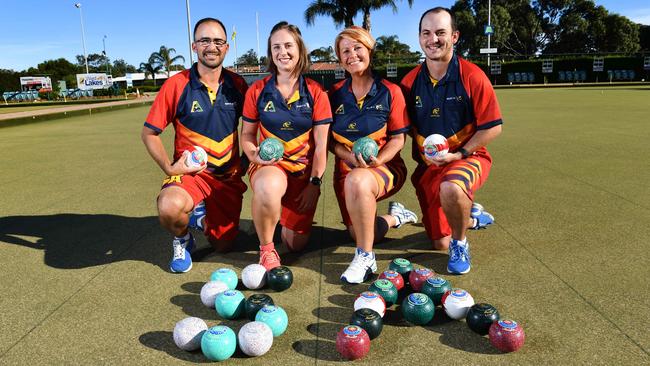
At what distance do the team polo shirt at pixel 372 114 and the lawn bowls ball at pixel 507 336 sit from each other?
1.86m

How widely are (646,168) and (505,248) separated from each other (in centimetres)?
427

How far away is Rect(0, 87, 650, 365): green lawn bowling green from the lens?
283 centimetres

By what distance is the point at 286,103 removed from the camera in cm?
414

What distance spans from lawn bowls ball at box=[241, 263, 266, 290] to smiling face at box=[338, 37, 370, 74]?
5.50 feet

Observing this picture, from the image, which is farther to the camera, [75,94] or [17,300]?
[75,94]

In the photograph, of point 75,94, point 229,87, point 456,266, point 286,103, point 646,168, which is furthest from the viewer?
point 75,94

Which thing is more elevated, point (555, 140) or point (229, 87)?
point (229, 87)

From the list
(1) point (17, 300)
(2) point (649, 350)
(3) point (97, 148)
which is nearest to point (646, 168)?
(2) point (649, 350)

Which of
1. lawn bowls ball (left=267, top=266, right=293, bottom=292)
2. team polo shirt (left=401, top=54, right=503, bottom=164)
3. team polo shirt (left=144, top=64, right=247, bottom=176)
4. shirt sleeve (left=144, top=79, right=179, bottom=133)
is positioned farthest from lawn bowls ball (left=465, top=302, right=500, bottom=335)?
shirt sleeve (left=144, top=79, right=179, bottom=133)

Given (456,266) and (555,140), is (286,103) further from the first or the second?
(555,140)

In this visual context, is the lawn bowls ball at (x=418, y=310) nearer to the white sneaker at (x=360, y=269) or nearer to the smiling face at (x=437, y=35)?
the white sneaker at (x=360, y=269)

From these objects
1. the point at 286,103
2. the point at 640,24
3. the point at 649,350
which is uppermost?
the point at 640,24

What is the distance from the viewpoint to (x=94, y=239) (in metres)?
4.92

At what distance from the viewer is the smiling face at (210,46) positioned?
4.27m
